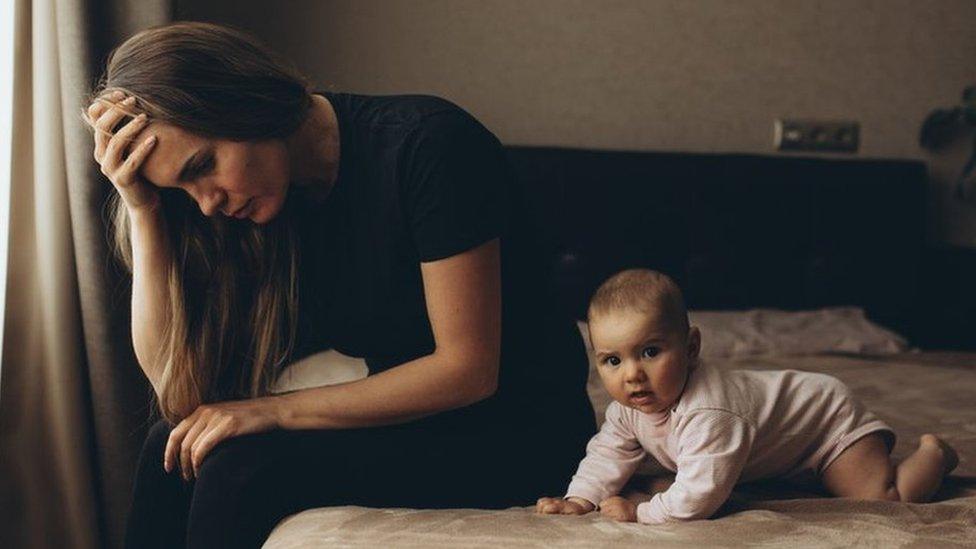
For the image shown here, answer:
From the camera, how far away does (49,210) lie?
1816mm

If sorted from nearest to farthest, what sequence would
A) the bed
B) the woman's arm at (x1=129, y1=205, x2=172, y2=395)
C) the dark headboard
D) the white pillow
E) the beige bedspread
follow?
1. the beige bedspread
2. the woman's arm at (x1=129, y1=205, x2=172, y2=395)
3. the white pillow
4. the bed
5. the dark headboard

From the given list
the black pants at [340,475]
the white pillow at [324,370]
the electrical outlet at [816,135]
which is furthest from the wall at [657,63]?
the black pants at [340,475]

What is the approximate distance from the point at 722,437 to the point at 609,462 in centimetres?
14

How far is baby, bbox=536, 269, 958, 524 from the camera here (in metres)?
1.15

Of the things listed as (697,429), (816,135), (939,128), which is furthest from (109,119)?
(939,128)

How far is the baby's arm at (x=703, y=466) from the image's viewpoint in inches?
44.4

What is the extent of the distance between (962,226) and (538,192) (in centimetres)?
133

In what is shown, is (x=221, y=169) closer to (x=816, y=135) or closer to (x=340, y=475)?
(x=340, y=475)

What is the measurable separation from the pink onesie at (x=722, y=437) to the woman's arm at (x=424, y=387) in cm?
17

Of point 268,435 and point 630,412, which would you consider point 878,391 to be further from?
point 268,435

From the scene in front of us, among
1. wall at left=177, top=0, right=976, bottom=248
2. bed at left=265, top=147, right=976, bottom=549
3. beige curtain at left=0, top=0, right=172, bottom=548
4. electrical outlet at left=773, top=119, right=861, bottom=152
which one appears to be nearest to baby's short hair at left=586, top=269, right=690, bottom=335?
bed at left=265, top=147, right=976, bottom=549

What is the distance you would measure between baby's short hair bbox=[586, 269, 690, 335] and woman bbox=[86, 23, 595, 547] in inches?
4.4

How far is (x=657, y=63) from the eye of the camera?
276cm

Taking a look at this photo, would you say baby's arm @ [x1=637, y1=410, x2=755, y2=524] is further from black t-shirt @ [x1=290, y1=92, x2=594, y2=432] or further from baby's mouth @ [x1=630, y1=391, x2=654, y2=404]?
black t-shirt @ [x1=290, y1=92, x2=594, y2=432]
